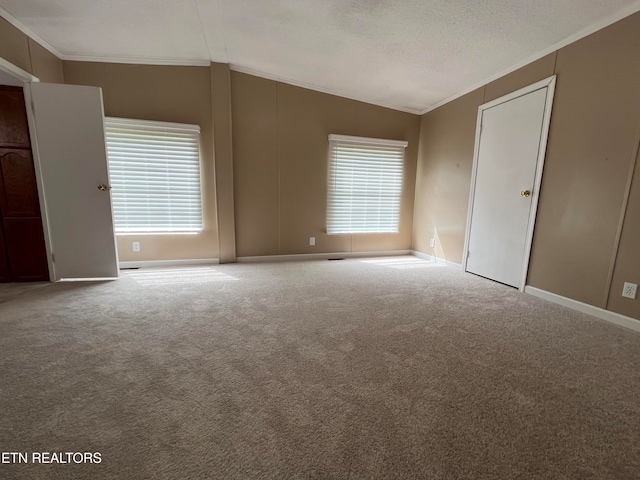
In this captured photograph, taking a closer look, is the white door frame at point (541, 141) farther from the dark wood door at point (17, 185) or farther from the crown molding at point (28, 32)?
the dark wood door at point (17, 185)

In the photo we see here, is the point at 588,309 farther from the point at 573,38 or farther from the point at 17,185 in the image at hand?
the point at 17,185

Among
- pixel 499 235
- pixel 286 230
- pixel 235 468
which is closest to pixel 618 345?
pixel 499 235

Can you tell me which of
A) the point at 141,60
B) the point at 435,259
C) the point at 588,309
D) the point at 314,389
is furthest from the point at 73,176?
the point at 588,309

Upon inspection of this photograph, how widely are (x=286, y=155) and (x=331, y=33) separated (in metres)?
1.68

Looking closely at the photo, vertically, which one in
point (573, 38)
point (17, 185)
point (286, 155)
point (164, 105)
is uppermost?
point (573, 38)

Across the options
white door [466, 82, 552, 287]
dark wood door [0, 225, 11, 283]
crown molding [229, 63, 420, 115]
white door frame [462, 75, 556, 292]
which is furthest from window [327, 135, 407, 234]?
dark wood door [0, 225, 11, 283]

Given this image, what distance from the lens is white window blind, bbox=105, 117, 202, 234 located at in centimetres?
349

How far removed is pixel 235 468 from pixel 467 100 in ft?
15.0

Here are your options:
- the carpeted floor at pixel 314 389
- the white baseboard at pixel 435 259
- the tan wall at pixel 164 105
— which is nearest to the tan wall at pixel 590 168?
the carpeted floor at pixel 314 389

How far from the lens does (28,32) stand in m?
2.79

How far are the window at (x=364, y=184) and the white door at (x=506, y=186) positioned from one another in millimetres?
1338

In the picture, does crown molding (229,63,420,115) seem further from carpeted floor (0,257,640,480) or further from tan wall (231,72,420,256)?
carpeted floor (0,257,640,480)

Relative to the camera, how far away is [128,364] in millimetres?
1627

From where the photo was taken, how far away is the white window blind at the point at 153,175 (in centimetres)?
349
